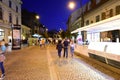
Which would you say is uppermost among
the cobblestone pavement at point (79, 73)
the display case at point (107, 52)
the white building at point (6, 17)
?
the white building at point (6, 17)

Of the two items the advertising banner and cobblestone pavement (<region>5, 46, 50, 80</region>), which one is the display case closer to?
cobblestone pavement (<region>5, 46, 50, 80</region>)

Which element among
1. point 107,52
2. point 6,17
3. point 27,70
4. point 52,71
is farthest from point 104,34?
point 6,17

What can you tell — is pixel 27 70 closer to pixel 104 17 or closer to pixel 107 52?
pixel 107 52

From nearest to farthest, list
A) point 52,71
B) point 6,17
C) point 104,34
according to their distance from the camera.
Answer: point 52,71
point 104,34
point 6,17

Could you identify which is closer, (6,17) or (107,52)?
(107,52)

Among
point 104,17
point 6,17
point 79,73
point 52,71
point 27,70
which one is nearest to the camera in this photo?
point 79,73

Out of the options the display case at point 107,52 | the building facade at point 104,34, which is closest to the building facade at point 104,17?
the building facade at point 104,34

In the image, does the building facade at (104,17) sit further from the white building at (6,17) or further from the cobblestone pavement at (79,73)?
the white building at (6,17)

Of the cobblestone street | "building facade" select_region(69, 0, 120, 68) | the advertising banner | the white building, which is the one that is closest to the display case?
"building facade" select_region(69, 0, 120, 68)

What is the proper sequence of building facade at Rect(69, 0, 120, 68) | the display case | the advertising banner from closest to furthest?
the display case → building facade at Rect(69, 0, 120, 68) → the advertising banner

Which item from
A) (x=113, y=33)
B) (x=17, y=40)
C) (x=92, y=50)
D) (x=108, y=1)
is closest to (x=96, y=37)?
(x=113, y=33)

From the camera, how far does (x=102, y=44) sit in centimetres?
1248

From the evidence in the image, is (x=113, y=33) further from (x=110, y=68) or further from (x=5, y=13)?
(x=5, y=13)

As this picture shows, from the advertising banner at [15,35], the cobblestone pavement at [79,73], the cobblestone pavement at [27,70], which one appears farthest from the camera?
the advertising banner at [15,35]
